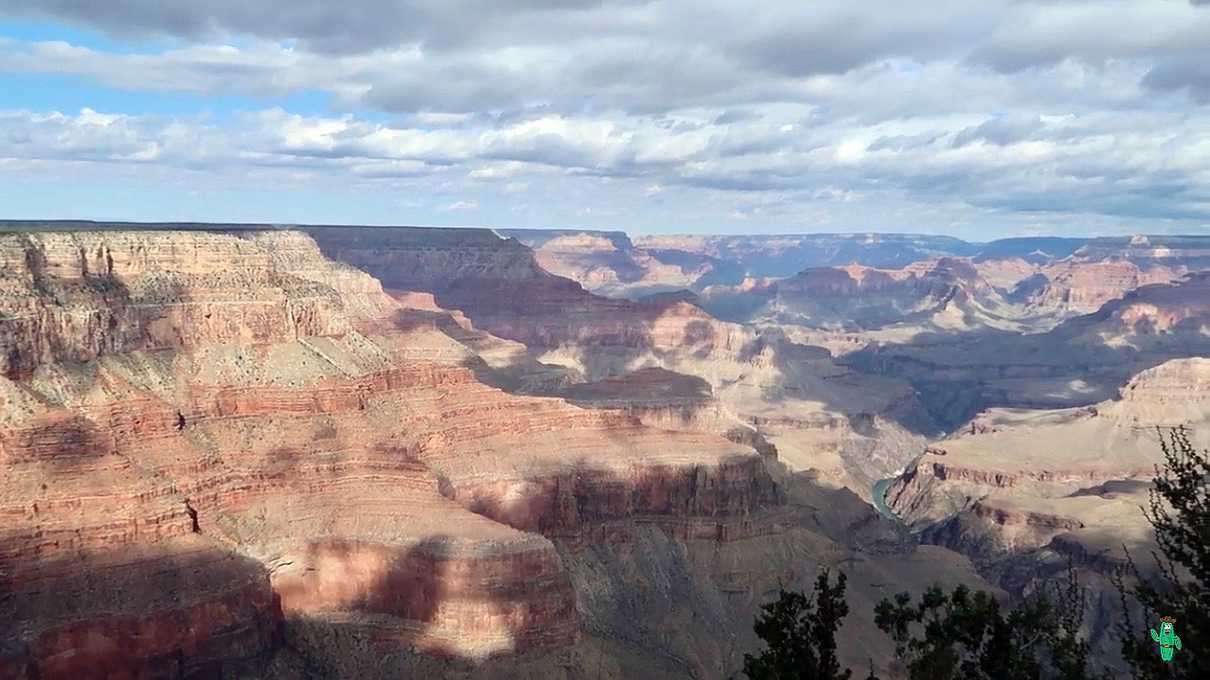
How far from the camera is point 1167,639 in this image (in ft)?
72.7

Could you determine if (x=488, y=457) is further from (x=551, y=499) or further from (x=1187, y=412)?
(x=1187, y=412)

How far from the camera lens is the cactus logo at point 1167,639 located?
2214 centimetres

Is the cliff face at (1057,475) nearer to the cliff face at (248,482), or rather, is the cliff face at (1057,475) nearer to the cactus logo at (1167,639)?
Result: the cliff face at (248,482)

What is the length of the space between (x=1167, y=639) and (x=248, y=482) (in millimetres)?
53335

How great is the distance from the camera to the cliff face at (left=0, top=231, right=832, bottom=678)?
2154 inches

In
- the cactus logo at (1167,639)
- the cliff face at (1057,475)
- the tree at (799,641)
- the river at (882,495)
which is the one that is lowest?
the river at (882,495)

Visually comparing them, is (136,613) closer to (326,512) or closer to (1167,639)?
(326,512)

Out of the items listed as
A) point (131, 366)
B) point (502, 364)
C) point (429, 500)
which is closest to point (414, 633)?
point (429, 500)

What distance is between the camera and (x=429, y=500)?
68500 mm

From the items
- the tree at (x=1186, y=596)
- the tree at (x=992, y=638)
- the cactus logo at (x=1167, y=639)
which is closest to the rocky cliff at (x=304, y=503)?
the tree at (x=992, y=638)

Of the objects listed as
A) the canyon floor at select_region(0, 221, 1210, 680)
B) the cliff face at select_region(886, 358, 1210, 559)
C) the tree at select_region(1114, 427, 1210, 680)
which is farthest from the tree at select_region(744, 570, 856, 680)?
the cliff face at select_region(886, 358, 1210, 559)

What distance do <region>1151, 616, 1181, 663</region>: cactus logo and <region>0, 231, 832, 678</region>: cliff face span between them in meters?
43.6

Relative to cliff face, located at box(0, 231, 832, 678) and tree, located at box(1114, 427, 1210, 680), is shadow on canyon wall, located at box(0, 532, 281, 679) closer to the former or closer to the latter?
cliff face, located at box(0, 231, 832, 678)

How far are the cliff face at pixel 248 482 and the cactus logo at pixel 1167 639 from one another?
43.6 m
